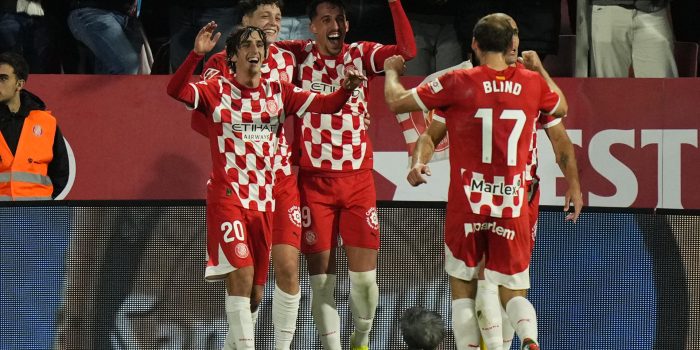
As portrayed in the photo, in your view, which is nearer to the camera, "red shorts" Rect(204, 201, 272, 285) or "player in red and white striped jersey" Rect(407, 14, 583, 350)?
"player in red and white striped jersey" Rect(407, 14, 583, 350)

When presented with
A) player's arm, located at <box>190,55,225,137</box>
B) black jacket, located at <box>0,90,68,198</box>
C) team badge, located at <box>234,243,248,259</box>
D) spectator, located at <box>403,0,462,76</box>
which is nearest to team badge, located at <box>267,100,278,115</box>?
player's arm, located at <box>190,55,225,137</box>

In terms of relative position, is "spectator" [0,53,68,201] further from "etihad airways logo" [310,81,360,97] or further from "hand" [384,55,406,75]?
"hand" [384,55,406,75]

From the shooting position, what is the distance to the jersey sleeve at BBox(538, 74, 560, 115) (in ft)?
24.1

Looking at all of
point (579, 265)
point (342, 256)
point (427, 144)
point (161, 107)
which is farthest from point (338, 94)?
point (161, 107)

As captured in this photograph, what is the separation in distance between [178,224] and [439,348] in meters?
1.83

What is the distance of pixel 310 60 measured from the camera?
839 cm

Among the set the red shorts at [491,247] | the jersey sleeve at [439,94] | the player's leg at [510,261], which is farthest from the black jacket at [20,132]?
the player's leg at [510,261]

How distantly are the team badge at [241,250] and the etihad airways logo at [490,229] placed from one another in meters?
1.30

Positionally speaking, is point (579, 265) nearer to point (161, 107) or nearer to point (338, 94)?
point (338, 94)

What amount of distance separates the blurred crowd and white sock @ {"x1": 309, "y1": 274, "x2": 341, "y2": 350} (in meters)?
2.53

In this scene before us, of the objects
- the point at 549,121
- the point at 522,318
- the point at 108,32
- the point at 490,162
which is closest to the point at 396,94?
the point at 490,162

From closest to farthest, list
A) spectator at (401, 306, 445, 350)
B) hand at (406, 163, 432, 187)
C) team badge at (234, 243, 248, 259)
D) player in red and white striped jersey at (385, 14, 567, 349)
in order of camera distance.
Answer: spectator at (401, 306, 445, 350) < player in red and white striped jersey at (385, 14, 567, 349) < hand at (406, 163, 432, 187) < team badge at (234, 243, 248, 259)

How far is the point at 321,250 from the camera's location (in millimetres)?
8234

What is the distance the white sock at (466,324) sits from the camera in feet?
23.9
